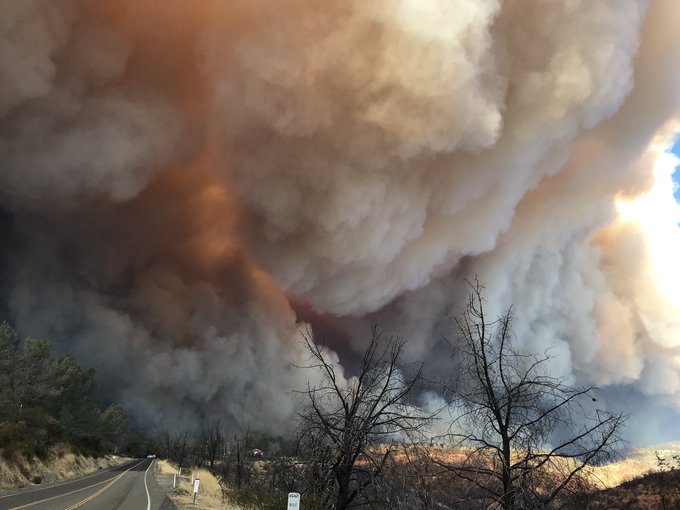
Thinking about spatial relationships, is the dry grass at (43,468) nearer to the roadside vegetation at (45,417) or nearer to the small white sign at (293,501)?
the roadside vegetation at (45,417)

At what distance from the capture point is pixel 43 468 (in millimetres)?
29672

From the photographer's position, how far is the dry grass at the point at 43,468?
2347 centimetres

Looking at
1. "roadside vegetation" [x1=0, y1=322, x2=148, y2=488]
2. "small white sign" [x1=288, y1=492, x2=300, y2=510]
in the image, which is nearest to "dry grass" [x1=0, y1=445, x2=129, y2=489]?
"roadside vegetation" [x1=0, y1=322, x2=148, y2=488]

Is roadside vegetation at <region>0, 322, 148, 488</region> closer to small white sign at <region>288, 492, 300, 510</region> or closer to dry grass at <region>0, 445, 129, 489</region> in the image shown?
dry grass at <region>0, 445, 129, 489</region>

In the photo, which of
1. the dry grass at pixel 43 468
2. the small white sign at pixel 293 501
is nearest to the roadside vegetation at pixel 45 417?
the dry grass at pixel 43 468

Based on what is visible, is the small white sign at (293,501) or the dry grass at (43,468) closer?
the small white sign at (293,501)

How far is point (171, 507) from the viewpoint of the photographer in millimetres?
18938

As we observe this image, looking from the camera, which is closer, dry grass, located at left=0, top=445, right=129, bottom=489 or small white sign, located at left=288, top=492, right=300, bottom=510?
small white sign, located at left=288, top=492, right=300, bottom=510

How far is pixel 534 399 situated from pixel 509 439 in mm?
706

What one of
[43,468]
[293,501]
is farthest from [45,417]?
[293,501]

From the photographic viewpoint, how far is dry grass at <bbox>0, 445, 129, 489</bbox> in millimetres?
23469

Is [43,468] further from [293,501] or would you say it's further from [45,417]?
[293,501]

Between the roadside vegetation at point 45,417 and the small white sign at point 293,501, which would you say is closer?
the small white sign at point 293,501

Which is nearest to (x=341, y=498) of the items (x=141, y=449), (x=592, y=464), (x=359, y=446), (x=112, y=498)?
(x=359, y=446)
